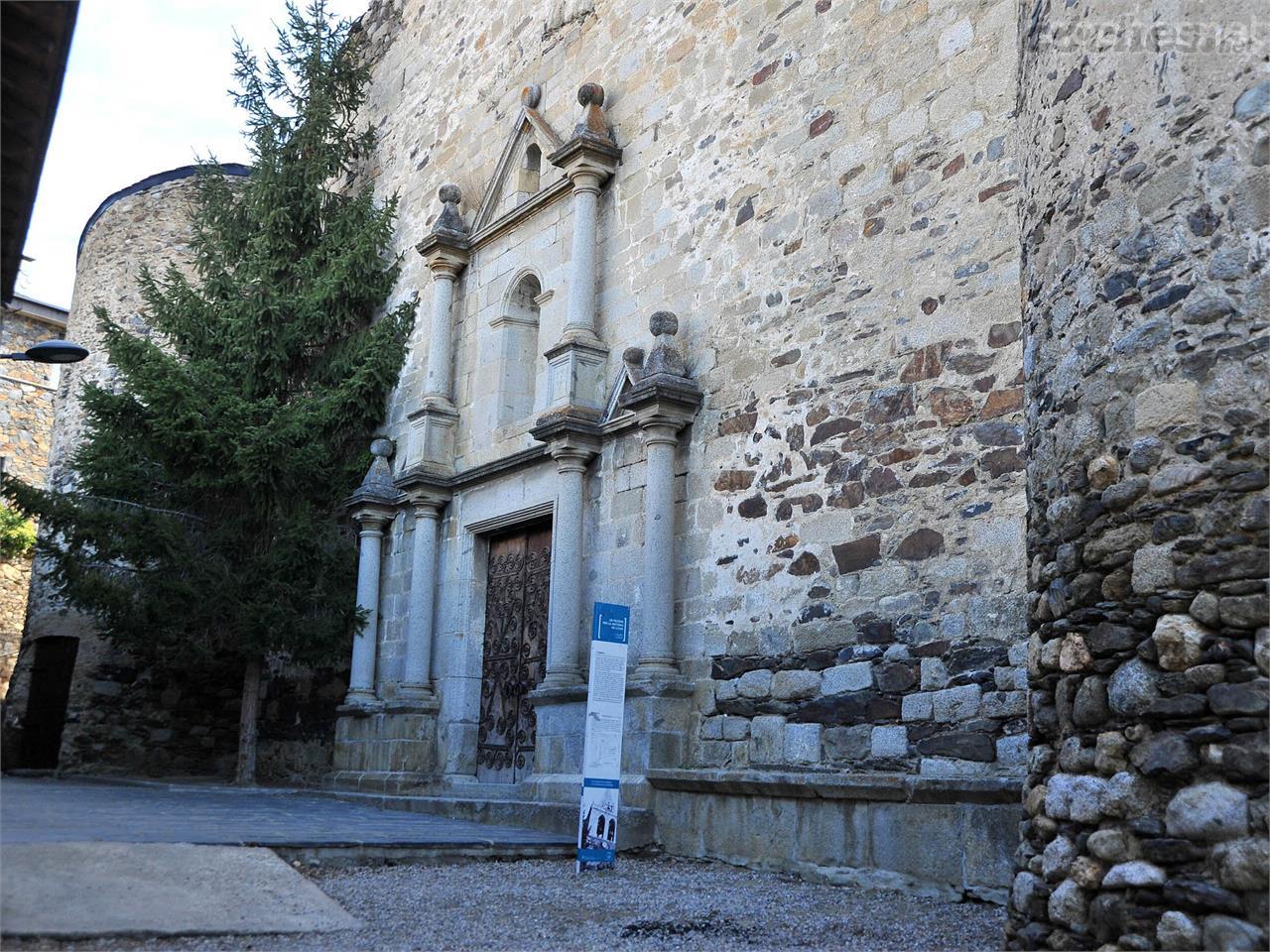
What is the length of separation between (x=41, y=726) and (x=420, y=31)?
804 cm

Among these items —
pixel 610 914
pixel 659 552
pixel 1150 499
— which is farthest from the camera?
pixel 659 552

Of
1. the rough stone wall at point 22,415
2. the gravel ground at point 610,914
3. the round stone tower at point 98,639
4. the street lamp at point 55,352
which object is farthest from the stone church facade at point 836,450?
the rough stone wall at point 22,415

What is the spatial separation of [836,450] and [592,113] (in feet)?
12.1

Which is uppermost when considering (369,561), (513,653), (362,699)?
(369,561)

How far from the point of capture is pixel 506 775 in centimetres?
913

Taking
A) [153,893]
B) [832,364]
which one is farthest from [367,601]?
[153,893]

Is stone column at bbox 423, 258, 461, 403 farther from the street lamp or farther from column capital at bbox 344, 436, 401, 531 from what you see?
the street lamp

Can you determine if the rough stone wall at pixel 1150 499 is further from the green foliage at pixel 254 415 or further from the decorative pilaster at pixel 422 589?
the green foliage at pixel 254 415

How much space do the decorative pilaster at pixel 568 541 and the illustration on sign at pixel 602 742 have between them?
67.8 inches

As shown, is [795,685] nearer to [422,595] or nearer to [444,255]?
[422,595]

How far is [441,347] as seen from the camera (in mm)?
10680

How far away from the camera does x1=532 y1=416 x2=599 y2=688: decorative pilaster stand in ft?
27.3

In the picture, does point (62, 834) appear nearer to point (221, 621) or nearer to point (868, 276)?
point (868, 276)

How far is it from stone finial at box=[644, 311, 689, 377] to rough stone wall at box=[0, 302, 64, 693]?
15361 millimetres
